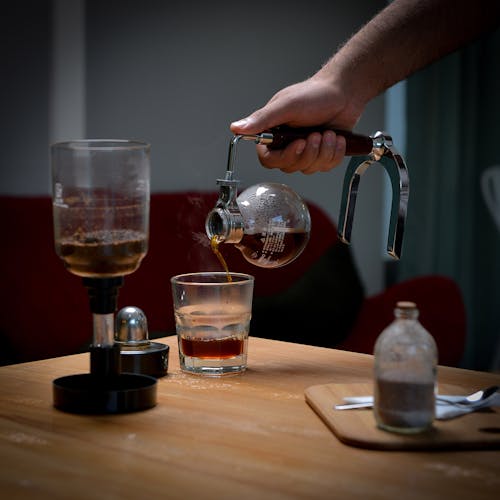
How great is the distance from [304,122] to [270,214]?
332mm

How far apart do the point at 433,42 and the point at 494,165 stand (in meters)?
2.36

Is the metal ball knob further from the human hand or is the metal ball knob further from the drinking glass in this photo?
the human hand

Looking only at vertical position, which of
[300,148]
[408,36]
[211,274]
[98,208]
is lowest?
[211,274]

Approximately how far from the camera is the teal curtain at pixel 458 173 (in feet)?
13.1

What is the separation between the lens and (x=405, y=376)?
880mm

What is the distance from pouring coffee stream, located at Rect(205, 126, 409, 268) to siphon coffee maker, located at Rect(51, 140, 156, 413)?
0.19 metres

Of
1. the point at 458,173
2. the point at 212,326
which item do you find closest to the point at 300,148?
the point at 212,326

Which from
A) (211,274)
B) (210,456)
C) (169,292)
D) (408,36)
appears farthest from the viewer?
(169,292)

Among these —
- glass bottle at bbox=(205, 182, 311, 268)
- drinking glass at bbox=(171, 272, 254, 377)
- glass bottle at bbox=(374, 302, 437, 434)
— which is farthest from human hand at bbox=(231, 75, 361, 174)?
glass bottle at bbox=(374, 302, 437, 434)

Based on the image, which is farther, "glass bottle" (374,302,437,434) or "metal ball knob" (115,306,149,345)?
"metal ball knob" (115,306,149,345)

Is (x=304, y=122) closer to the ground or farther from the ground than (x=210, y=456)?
farther from the ground

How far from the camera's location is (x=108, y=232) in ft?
3.35

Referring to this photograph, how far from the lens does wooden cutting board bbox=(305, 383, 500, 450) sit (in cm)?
A: 87

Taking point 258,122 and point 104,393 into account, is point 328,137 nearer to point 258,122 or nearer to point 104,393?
point 258,122
